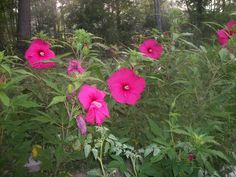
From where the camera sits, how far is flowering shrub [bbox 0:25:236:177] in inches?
69.6

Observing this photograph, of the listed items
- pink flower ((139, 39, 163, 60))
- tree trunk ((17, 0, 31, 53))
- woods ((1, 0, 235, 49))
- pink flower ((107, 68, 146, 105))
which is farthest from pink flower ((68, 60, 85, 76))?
woods ((1, 0, 235, 49))

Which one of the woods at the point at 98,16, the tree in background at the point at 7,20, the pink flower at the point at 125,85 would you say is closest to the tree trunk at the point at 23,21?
the woods at the point at 98,16

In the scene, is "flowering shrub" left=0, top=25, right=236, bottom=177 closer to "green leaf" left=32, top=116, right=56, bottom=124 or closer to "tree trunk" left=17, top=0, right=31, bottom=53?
"green leaf" left=32, top=116, right=56, bottom=124

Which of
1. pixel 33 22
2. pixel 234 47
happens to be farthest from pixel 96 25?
pixel 234 47

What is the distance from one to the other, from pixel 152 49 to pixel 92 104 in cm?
85

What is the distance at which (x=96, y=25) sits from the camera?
1134 inches

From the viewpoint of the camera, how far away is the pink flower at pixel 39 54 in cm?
217

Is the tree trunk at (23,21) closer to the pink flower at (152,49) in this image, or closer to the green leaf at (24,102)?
the pink flower at (152,49)

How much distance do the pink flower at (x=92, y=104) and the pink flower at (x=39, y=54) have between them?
507mm

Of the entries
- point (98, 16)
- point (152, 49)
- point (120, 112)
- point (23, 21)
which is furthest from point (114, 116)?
point (98, 16)

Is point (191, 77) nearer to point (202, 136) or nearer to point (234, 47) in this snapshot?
point (234, 47)

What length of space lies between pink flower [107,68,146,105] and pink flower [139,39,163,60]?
505 millimetres

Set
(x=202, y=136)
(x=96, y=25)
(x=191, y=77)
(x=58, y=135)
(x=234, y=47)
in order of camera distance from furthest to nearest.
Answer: (x=96, y=25) → (x=234, y=47) → (x=191, y=77) → (x=58, y=135) → (x=202, y=136)

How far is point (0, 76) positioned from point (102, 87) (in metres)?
0.43
